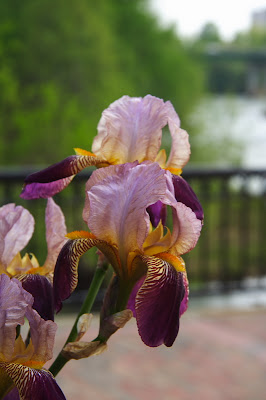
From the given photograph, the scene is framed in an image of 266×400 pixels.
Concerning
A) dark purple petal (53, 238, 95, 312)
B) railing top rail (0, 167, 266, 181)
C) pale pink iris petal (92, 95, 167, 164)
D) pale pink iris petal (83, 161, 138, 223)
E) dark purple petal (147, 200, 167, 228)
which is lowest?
railing top rail (0, 167, 266, 181)

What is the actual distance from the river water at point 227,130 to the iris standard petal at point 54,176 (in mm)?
17439

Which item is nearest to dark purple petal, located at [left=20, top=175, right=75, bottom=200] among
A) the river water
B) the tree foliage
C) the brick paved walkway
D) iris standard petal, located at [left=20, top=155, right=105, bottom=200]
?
iris standard petal, located at [left=20, top=155, right=105, bottom=200]

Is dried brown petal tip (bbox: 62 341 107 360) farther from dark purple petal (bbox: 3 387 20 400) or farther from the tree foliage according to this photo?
the tree foliage

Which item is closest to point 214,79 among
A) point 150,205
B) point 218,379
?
point 218,379

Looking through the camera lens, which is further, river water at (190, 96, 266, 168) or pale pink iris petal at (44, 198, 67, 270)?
river water at (190, 96, 266, 168)

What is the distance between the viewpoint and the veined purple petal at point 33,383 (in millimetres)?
358

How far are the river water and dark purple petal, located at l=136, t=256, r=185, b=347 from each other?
17.5 metres

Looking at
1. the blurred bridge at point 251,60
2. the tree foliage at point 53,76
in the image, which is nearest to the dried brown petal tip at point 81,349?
the tree foliage at point 53,76

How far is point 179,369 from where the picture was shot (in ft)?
8.14

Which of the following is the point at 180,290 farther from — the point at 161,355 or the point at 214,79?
the point at 214,79

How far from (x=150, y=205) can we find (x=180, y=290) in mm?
67

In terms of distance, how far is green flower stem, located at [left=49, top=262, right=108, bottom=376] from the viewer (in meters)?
0.41

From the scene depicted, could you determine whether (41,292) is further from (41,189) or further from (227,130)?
(227,130)

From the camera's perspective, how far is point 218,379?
94.5 inches
